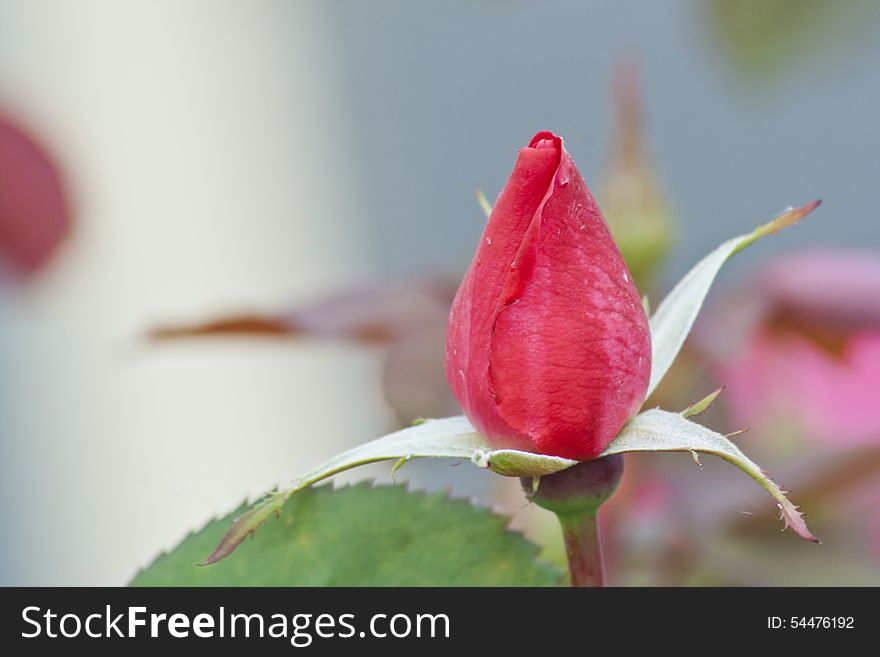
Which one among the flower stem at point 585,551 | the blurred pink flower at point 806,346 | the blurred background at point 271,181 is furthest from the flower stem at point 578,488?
the blurred background at point 271,181

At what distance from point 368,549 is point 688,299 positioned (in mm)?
74

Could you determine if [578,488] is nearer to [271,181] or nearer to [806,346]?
[806,346]

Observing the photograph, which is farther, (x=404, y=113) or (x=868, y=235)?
(x=404, y=113)

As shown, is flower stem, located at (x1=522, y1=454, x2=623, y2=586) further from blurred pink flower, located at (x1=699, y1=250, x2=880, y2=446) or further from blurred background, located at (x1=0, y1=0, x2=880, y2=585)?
blurred background, located at (x1=0, y1=0, x2=880, y2=585)

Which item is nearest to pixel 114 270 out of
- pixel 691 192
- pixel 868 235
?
pixel 691 192

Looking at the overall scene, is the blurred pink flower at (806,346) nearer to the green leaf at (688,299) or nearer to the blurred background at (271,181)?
the green leaf at (688,299)

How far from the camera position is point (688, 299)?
20 cm

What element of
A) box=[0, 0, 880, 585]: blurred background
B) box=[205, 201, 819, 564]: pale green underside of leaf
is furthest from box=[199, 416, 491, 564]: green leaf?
box=[0, 0, 880, 585]: blurred background

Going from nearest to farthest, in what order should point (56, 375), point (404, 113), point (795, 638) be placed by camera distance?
point (795, 638)
point (56, 375)
point (404, 113)

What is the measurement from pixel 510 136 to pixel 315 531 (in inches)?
58.8

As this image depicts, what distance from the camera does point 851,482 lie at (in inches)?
13.6

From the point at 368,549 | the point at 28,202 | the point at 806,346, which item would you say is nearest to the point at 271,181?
the point at 28,202

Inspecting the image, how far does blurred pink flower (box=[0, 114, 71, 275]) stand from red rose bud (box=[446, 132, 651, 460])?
1.45 ft

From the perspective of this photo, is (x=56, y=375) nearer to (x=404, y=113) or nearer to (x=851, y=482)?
(x=404, y=113)
